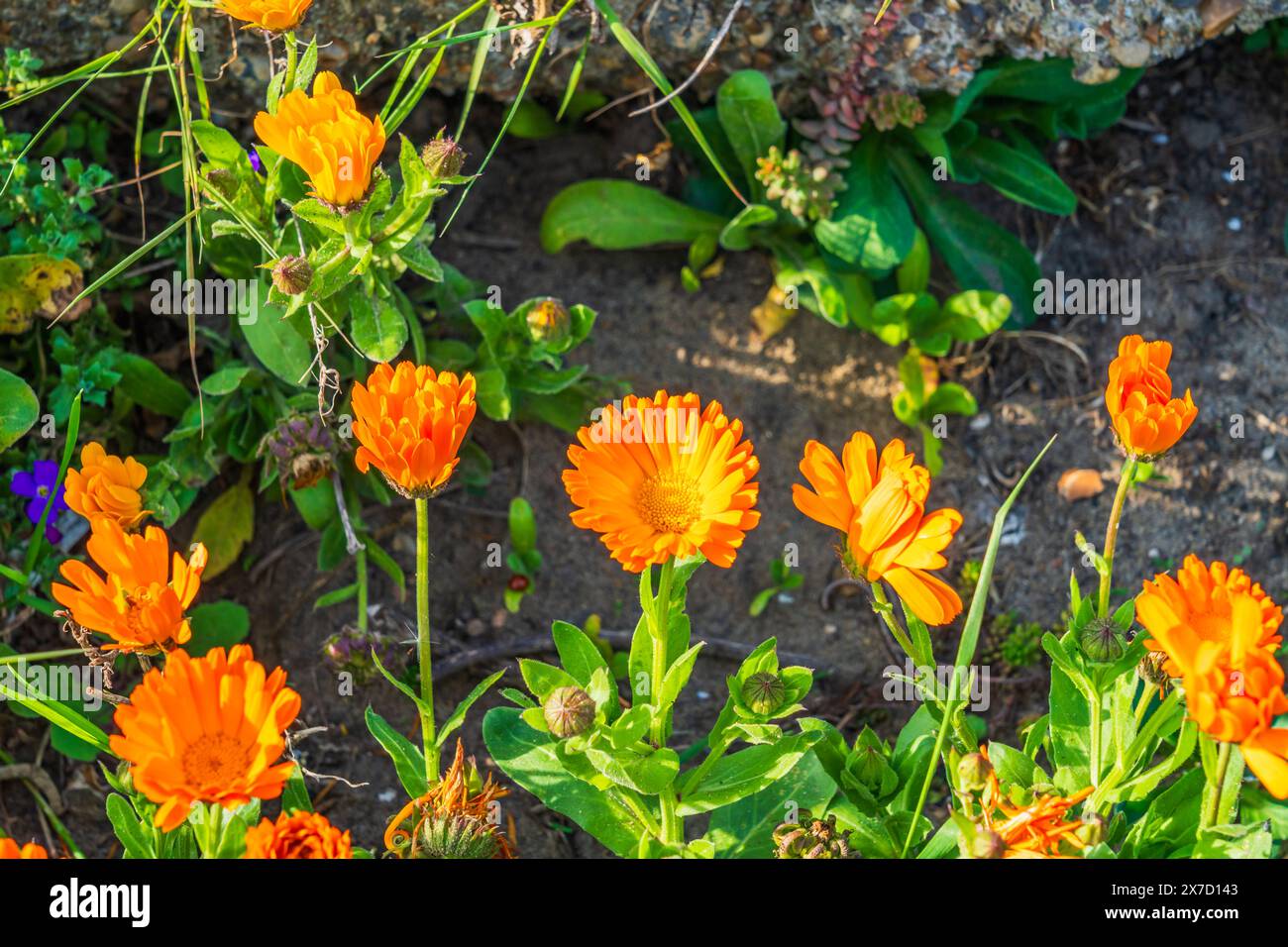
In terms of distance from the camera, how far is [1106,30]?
3117 mm

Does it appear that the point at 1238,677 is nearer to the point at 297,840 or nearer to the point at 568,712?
the point at 568,712

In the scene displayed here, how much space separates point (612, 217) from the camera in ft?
10.7

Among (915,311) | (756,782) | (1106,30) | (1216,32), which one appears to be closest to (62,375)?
(756,782)

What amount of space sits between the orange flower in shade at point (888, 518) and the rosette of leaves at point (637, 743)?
23cm

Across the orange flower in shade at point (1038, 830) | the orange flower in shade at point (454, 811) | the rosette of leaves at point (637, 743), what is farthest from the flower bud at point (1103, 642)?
the orange flower in shade at point (454, 811)

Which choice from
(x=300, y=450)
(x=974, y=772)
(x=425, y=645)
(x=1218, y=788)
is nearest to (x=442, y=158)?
(x=300, y=450)

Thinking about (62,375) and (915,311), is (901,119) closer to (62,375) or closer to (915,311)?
(915,311)

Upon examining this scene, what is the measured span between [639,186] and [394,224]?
0.95 meters

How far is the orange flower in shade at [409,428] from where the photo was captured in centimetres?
201

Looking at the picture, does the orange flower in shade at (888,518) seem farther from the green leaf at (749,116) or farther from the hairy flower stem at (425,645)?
the green leaf at (749,116)

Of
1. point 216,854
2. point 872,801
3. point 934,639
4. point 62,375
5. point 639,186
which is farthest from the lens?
point 639,186

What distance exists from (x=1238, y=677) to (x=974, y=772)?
17.2 inches

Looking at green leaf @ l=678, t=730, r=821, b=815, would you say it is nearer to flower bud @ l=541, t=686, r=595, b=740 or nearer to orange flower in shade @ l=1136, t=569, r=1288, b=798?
flower bud @ l=541, t=686, r=595, b=740
